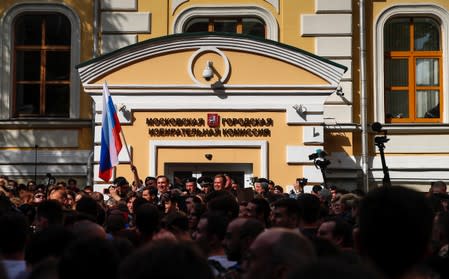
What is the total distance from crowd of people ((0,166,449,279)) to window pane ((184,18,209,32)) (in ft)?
41.9

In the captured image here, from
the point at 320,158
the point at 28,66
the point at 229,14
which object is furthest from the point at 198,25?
the point at 320,158

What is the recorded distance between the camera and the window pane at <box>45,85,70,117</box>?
22.7 m

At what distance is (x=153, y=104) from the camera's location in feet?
66.7

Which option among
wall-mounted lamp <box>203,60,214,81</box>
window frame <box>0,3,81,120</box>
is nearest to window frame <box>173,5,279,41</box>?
wall-mounted lamp <box>203,60,214,81</box>

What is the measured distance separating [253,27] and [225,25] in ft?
2.44

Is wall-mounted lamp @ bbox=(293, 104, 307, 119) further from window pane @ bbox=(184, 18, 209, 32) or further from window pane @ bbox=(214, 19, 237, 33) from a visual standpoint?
window pane @ bbox=(184, 18, 209, 32)

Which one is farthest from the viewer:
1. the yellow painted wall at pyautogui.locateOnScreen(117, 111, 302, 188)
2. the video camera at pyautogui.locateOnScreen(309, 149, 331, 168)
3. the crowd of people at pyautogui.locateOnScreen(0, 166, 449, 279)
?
the yellow painted wall at pyautogui.locateOnScreen(117, 111, 302, 188)

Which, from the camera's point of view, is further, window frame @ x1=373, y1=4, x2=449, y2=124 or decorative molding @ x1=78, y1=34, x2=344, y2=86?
window frame @ x1=373, y1=4, x2=449, y2=124

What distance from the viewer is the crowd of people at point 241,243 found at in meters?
2.99

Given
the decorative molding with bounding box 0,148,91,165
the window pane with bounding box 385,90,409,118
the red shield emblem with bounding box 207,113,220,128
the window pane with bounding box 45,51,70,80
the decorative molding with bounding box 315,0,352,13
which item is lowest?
the decorative molding with bounding box 0,148,91,165

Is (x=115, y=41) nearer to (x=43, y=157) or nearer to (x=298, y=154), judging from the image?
(x=43, y=157)

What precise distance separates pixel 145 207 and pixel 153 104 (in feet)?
41.7

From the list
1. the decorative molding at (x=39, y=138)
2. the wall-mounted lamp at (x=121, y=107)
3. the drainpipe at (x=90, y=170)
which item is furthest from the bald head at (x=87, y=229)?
the decorative molding at (x=39, y=138)

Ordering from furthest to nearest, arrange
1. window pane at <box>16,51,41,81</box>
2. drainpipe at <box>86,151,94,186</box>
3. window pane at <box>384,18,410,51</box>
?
window pane at <box>384,18,410,51</box>
window pane at <box>16,51,41,81</box>
drainpipe at <box>86,151,94,186</box>
